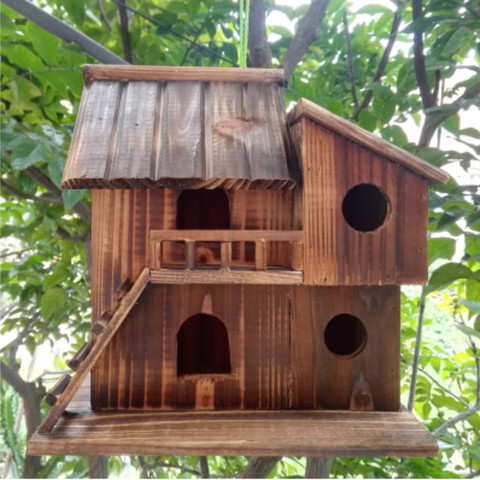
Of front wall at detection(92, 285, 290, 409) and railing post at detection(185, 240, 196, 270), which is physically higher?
railing post at detection(185, 240, 196, 270)

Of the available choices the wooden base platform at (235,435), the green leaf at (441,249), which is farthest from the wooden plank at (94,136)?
the green leaf at (441,249)

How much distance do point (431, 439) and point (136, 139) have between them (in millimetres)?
639

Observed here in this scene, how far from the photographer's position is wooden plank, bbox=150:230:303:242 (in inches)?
27.5

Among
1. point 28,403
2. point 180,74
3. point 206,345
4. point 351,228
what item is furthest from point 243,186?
point 28,403

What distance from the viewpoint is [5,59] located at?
133 centimetres

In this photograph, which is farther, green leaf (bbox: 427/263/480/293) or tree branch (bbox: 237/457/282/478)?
tree branch (bbox: 237/457/282/478)

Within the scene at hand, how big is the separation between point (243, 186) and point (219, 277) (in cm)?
14

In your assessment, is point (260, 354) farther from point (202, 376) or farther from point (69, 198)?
point (69, 198)

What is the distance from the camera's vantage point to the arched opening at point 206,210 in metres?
0.91

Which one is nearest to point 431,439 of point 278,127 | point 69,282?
point 278,127

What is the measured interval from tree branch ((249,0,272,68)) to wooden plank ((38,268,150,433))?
2.16ft

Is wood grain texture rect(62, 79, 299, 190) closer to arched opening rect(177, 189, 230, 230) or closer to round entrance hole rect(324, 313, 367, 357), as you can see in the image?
arched opening rect(177, 189, 230, 230)

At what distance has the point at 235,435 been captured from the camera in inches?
27.1

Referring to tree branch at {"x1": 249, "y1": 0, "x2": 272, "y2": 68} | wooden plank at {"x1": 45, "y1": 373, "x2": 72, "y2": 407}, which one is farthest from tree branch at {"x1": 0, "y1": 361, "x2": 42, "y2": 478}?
tree branch at {"x1": 249, "y1": 0, "x2": 272, "y2": 68}
